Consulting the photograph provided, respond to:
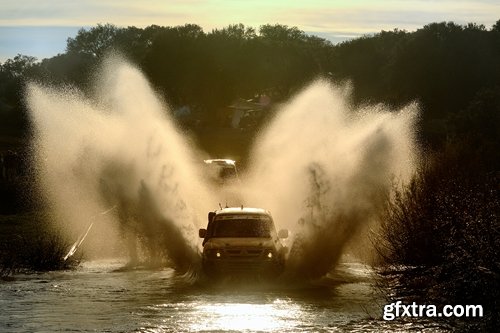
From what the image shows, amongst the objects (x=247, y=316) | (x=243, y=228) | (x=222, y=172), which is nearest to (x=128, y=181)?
(x=243, y=228)

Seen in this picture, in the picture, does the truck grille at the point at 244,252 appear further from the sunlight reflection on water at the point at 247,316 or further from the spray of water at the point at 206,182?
the spray of water at the point at 206,182

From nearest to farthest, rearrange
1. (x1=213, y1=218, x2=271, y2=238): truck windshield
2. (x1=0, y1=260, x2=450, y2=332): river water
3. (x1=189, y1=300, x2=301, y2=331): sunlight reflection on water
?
(x1=189, y1=300, x2=301, y2=331): sunlight reflection on water < (x1=0, y1=260, x2=450, y2=332): river water < (x1=213, y1=218, x2=271, y2=238): truck windshield

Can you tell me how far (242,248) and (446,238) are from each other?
528 centimetres

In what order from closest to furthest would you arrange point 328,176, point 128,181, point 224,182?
point 328,176
point 128,181
point 224,182

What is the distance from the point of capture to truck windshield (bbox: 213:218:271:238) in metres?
33.1

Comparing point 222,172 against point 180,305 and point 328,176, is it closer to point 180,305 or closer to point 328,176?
point 328,176

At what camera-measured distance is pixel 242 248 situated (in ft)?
105

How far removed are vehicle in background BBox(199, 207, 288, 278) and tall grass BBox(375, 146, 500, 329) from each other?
2.83 m

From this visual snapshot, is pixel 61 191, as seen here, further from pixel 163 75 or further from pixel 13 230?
pixel 163 75

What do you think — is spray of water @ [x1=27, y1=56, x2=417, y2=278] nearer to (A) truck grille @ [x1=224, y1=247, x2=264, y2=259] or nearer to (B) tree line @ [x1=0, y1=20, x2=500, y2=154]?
(A) truck grille @ [x1=224, y1=247, x2=264, y2=259]

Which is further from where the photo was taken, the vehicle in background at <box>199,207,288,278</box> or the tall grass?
the vehicle in background at <box>199,207,288,278</box>

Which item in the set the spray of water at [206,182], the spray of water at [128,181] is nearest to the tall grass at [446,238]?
the spray of water at [206,182]

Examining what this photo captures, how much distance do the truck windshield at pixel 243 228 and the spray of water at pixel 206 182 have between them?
7.77ft

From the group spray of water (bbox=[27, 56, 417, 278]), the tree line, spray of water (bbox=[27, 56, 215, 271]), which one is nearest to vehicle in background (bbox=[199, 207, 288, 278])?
spray of water (bbox=[27, 56, 417, 278])
